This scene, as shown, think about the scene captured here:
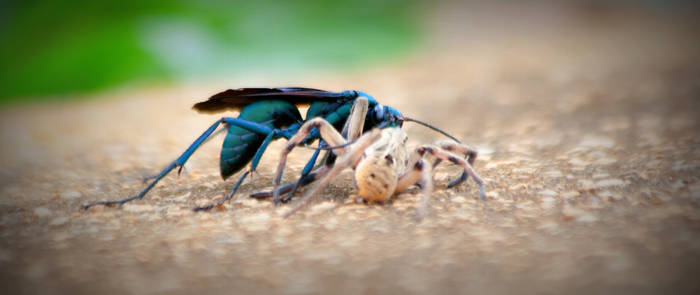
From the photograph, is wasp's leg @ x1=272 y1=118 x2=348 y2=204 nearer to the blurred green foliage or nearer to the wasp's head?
the wasp's head

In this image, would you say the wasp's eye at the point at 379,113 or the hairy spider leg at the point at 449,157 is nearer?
the hairy spider leg at the point at 449,157

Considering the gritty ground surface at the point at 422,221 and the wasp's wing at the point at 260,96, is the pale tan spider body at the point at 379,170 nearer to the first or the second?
the gritty ground surface at the point at 422,221

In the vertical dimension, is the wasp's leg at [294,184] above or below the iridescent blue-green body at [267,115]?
below

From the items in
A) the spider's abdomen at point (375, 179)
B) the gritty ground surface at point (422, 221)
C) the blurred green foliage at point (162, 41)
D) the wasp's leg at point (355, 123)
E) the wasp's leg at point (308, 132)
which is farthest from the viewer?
the blurred green foliage at point (162, 41)

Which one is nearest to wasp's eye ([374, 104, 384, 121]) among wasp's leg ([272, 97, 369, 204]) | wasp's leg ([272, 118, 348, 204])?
wasp's leg ([272, 97, 369, 204])

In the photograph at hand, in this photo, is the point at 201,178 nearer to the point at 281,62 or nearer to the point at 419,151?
the point at 419,151

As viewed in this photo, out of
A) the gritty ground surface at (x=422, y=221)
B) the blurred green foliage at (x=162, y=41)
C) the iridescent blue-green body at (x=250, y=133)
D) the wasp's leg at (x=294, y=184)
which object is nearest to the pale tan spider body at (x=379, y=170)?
the gritty ground surface at (x=422, y=221)

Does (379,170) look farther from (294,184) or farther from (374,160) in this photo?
(294,184)
